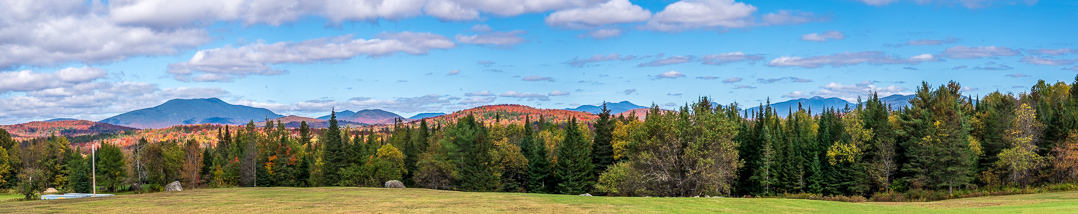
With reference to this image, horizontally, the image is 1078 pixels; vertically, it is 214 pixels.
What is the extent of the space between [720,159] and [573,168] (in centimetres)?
2199

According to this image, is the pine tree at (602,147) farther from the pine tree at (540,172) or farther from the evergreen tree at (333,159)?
the evergreen tree at (333,159)

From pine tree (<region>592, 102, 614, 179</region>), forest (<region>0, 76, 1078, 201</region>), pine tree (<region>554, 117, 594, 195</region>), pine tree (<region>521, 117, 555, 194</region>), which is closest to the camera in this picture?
forest (<region>0, 76, 1078, 201</region>)

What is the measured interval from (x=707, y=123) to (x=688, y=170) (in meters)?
4.24

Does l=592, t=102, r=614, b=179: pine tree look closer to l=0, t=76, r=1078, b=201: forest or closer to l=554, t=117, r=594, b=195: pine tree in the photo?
l=0, t=76, r=1078, b=201: forest

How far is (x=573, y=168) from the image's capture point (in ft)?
247

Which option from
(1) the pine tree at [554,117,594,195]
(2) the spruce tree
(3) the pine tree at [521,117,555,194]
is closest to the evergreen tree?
(2) the spruce tree

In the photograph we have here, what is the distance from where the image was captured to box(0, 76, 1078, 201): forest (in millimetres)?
57688

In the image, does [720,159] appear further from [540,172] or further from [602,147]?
[540,172]

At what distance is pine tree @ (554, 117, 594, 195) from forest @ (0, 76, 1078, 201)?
13 cm

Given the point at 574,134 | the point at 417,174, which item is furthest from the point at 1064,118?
the point at 417,174

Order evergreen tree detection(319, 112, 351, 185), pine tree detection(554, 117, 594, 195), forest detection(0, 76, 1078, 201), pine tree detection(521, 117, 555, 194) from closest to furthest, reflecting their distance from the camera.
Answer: forest detection(0, 76, 1078, 201), pine tree detection(554, 117, 594, 195), pine tree detection(521, 117, 555, 194), evergreen tree detection(319, 112, 351, 185)

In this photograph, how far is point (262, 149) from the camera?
325 ft

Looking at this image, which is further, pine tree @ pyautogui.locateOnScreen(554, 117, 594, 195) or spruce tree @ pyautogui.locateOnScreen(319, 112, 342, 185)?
spruce tree @ pyautogui.locateOnScreen(319, 112, 342, 185)

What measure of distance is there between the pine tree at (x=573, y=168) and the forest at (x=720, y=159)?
134mm
